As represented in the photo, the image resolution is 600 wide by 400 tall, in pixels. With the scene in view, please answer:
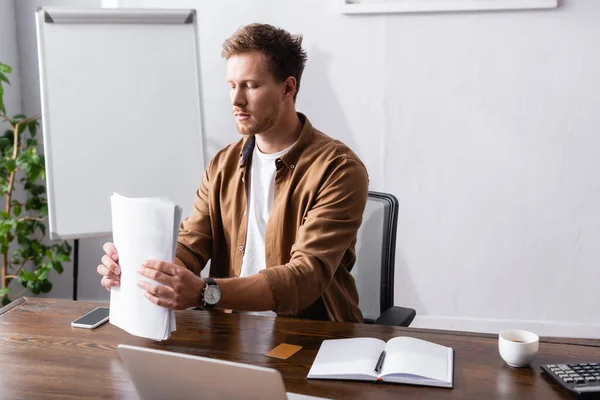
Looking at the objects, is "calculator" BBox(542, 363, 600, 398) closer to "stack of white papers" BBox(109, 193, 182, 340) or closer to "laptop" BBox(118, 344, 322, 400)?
"laptop" BBox(118, 344, 322, 400)

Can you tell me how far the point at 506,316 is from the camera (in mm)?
3189

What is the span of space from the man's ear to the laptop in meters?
0.98

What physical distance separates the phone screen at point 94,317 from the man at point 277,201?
0.80ft

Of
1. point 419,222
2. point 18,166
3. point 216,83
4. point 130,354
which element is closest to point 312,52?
point 216,83

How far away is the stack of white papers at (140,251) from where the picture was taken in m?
1.29

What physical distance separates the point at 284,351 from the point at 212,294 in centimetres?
22

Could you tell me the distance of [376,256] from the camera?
1853 millimetres

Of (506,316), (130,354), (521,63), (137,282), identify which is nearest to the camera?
(130,354)

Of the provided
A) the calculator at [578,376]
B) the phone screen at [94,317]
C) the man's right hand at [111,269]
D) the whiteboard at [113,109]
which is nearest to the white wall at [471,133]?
the whiteboard at [113,109]

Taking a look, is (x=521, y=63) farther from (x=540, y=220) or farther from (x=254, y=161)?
(x=254, y=161)

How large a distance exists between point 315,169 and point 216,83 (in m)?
1.59

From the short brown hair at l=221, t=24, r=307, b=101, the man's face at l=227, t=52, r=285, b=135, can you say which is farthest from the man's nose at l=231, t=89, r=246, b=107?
Answer: the short brown hair at l=221, t=24, r=307, b=101

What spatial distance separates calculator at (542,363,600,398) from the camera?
3.59 feet

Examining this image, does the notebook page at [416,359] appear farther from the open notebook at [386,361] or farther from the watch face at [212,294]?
the watch face at [212,294]
